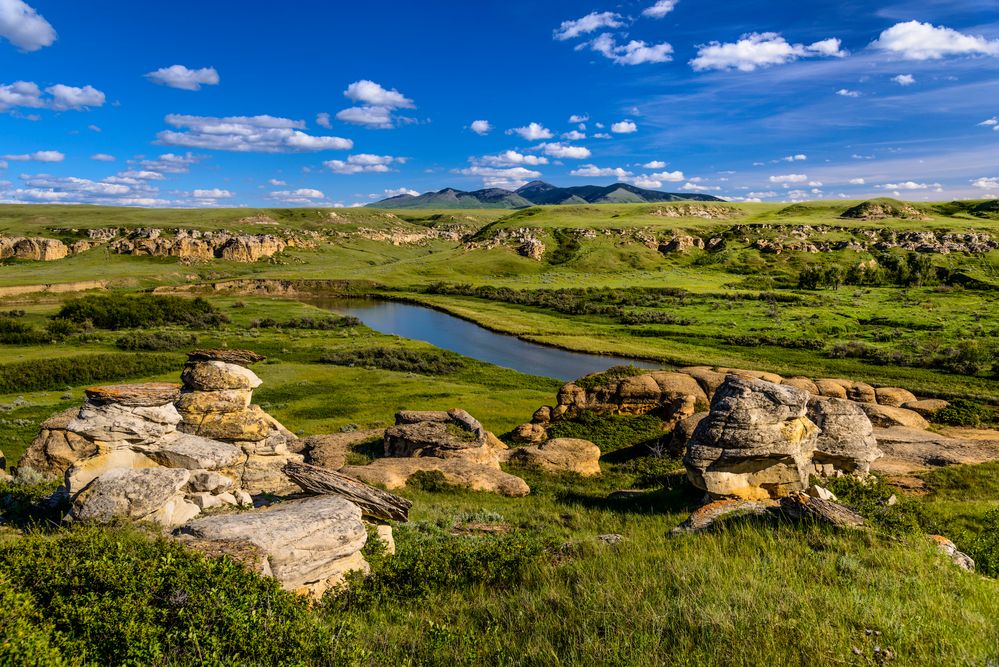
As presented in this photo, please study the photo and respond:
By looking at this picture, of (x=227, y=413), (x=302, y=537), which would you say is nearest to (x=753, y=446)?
(x=302, y=537)

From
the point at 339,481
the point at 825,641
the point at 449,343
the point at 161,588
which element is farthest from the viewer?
the point at 449,343

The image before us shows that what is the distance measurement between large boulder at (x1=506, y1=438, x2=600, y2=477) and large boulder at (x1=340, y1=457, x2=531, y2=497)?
3.22 m

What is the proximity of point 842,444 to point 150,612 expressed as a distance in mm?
23912

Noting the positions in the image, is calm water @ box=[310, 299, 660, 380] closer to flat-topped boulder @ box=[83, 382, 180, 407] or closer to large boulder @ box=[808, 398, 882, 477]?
large boulder @ box=[808, 398, 882, 477]

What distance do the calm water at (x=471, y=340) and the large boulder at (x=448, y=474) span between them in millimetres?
41608

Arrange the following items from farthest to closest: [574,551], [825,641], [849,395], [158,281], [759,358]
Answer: [158,281], [759,358], [849,395], [574,551], [825,641]

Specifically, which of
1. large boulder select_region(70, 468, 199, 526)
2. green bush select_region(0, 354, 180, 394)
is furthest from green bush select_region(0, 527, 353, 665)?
green bush select_region(0, 354, 180, 394)

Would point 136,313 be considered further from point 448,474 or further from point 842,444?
point 842,444

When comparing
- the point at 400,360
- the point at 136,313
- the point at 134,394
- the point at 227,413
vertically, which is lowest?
the point at 400,360

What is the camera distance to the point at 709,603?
7047 millimetres

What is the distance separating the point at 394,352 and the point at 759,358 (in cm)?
4808

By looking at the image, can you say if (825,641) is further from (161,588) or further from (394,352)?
(394,352)

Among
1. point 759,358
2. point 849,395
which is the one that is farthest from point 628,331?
point 849,395

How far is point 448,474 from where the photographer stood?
2414 cm
